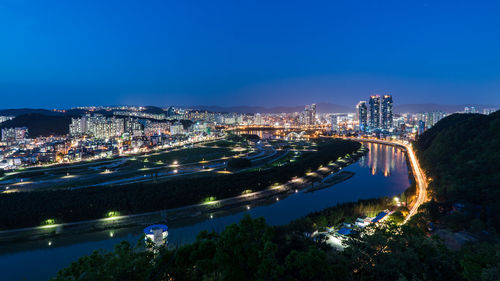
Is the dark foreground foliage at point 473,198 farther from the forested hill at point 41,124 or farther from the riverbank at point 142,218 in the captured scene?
the forested hill at point 41,124

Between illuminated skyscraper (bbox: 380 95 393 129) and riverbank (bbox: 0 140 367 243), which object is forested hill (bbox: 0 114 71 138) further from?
illuminated skyscraper (bbox: 380 95 393 129)

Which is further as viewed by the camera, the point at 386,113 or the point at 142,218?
the point at 386,113

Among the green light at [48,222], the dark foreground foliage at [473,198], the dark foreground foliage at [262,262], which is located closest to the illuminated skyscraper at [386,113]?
the dark foreground foliage at [473,198]

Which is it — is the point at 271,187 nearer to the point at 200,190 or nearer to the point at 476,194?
the point at 200,190

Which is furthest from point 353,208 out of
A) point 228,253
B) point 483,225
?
point 228,253

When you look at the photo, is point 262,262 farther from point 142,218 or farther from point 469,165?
point 469,165

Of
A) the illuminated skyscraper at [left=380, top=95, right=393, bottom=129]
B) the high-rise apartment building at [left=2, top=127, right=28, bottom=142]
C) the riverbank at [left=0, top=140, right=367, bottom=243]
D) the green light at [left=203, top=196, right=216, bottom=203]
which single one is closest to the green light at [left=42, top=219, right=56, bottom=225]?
the riverbank at [left=0, top=140, right=367, bottom=243]

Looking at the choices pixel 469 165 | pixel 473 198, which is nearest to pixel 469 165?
pixel 469 165
